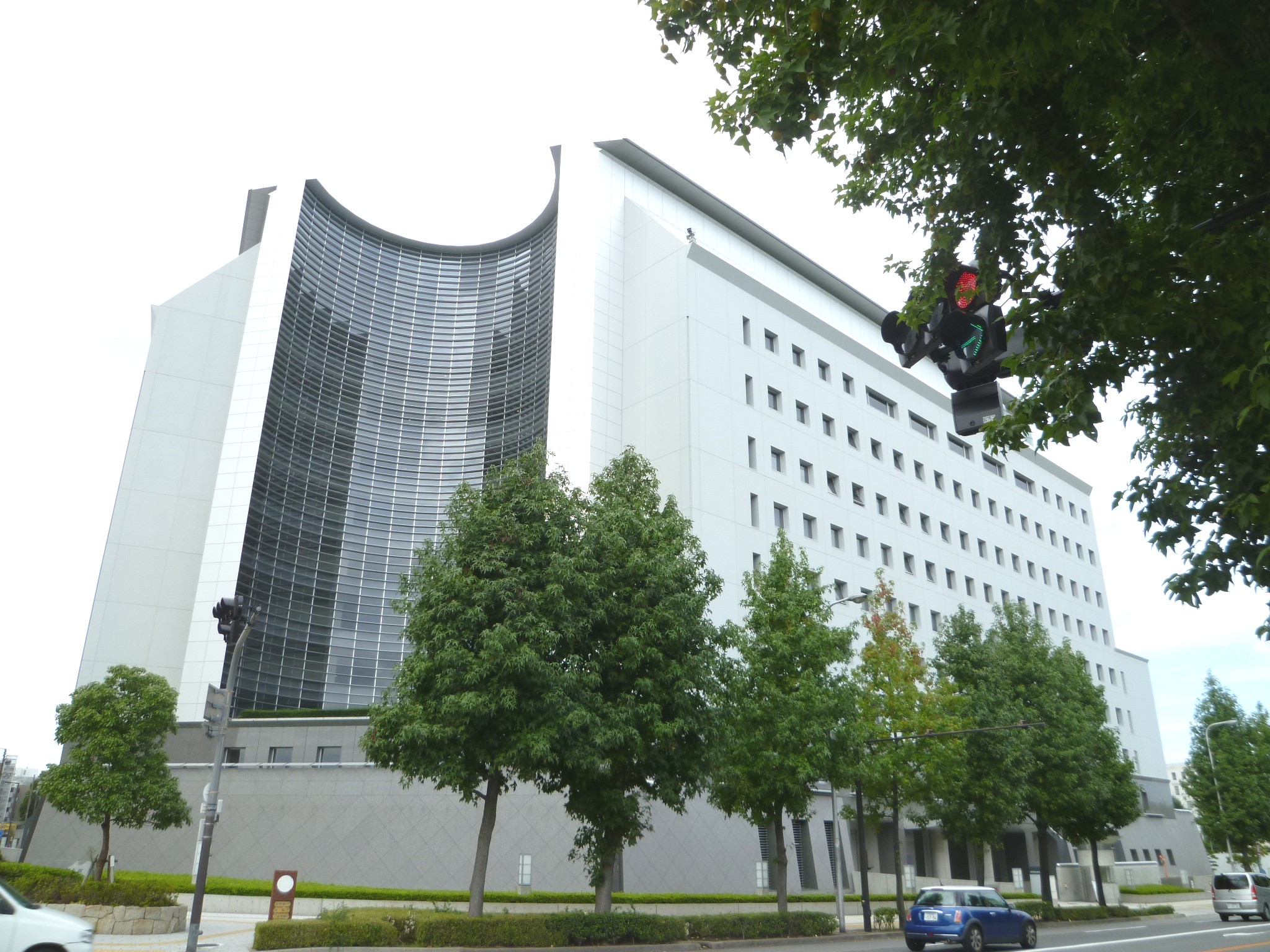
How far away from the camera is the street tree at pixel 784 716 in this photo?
2634 centimetres

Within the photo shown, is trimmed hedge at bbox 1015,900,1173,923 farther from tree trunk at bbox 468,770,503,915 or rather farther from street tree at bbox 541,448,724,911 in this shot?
tree trunk at bbox 468,770,503,915

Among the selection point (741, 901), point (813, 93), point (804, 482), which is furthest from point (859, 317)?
point (813, 93)

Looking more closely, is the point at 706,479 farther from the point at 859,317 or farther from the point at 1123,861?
the point at 1123,861

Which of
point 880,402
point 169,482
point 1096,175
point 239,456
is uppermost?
point 880,402

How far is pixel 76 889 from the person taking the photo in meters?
21.7

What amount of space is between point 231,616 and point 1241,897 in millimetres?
40386

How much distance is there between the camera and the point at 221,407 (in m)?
54.9

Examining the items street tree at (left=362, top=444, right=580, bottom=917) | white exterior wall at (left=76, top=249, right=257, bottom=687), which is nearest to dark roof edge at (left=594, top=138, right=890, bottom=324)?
white exterior wall at (left=76, top=249, right=257, bottom=687)

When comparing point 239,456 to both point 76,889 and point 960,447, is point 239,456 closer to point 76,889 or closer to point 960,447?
point 76,889

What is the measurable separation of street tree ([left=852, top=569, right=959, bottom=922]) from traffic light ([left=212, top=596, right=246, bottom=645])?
18401mm

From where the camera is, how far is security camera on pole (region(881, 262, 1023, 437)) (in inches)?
210

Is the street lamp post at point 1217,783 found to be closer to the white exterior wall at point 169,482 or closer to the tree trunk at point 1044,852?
the tree trunk at point 1044,852

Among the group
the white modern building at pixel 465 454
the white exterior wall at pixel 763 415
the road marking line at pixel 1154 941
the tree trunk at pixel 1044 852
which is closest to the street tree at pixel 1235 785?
the white modern building at pixel 465 454

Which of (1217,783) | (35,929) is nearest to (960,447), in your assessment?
(1217,783)
